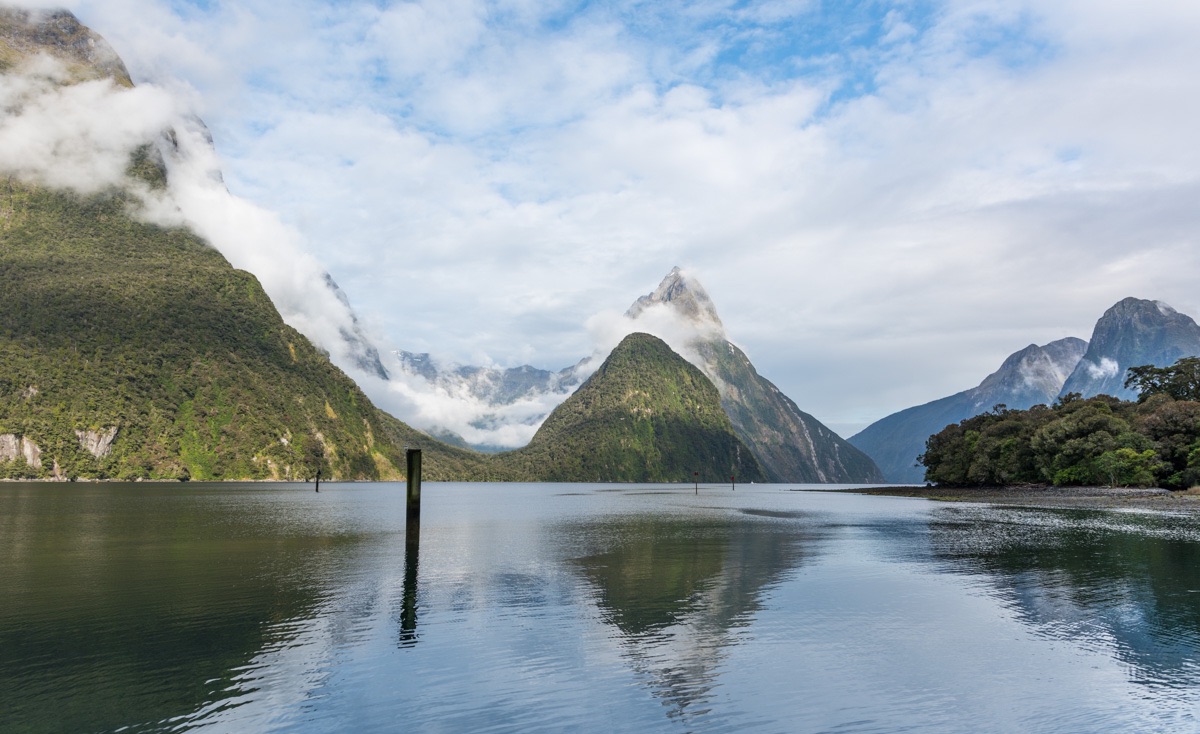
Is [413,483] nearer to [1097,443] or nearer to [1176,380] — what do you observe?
[1097,443]

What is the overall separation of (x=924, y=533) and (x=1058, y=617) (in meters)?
41.9

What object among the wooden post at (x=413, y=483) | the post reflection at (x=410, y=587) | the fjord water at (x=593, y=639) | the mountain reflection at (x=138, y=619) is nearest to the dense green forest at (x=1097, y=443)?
the fjord water at (x=593, y=639)

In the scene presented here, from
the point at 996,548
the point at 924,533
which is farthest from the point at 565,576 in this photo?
the point at 924,533

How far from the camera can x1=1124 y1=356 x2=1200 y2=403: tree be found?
164 meters

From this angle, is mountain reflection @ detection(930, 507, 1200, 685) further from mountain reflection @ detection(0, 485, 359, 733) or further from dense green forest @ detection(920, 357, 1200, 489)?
dense green forest @ detection(920, 357, 1200, 489)

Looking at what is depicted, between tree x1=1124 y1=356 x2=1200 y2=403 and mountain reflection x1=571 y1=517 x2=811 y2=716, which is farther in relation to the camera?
tree x1=1124 y1=356 x2=1200 y2=403

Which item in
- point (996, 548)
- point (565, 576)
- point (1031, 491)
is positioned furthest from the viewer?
point (1031, 491)

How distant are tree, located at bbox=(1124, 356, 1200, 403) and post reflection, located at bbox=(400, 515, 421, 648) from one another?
171624 millimetres

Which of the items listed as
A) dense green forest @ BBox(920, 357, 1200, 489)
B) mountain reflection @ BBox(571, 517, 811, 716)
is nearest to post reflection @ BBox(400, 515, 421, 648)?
mountain reflection @ BBox(571, 517, 811, 716)

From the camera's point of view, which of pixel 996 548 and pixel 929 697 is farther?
pixel 996 548

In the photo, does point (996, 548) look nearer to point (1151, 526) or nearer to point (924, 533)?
point (924, 533)

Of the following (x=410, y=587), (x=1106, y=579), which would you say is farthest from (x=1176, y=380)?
(x=410, y=587)

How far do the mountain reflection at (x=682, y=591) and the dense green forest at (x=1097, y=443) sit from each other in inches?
3707

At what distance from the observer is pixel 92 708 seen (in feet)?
54.1
